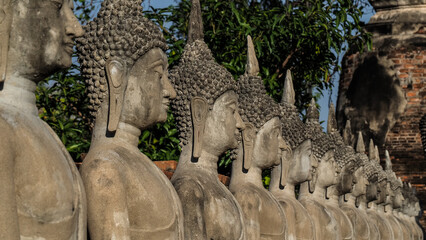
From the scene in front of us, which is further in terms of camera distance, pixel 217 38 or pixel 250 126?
pixel 217 38

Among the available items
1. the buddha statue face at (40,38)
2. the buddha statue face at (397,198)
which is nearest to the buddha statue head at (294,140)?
the buddha statue face at (40,38)

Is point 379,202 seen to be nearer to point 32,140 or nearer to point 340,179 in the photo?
point 340,179

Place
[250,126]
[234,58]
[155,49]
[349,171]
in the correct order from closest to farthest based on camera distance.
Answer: [155,49] → [250,126] → [234,58] → [349,171]

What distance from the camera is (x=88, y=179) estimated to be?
524cm

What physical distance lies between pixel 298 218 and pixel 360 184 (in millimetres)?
4763

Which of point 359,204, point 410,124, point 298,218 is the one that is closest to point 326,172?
point 298,218

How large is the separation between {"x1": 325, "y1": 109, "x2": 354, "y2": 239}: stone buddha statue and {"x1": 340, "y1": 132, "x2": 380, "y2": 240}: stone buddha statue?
0.56ft

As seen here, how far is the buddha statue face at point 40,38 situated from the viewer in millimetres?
4457

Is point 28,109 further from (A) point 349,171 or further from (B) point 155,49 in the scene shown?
(A) point 349,171

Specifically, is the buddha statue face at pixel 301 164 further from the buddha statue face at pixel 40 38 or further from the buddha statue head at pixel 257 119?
the buddha statue face at pixel 40 38

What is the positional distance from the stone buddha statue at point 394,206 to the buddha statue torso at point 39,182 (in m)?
12.6

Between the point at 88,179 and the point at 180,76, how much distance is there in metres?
1.93

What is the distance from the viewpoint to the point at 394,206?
1902 centimetres

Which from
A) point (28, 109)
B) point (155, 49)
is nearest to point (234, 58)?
point (155, 49)
